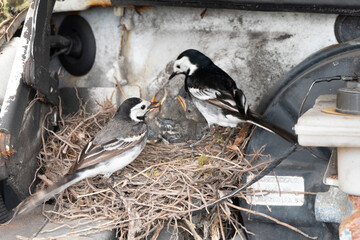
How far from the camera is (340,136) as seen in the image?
1552mm

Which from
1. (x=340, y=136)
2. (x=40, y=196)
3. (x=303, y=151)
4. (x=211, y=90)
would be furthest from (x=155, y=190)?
(x=340, y=136)

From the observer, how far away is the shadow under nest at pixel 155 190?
2.63 meters

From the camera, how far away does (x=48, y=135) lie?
3096 millimetres

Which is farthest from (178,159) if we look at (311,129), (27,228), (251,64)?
(311,129)

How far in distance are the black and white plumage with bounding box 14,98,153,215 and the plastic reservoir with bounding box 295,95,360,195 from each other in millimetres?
1423

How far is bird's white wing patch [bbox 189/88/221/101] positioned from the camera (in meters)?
3.03

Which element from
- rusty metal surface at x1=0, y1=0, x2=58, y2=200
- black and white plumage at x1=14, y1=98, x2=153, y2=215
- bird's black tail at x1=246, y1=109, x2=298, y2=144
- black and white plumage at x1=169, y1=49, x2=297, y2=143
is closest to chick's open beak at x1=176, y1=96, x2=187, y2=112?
black and white plumage at x1=169, y1=49, x2=297, y2=143

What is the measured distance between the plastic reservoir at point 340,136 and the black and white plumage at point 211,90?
1.14 meters

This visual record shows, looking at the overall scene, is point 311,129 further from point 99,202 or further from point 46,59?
point 46,59

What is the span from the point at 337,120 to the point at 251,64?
5.38 ft

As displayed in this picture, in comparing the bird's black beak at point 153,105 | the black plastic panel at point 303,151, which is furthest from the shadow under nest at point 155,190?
the bird's black beak at point 153,105

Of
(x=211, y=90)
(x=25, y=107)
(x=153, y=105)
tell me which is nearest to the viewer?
(x=25, y=107)

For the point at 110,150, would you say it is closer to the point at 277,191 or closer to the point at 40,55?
the point at 40,55

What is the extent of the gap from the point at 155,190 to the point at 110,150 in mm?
343
